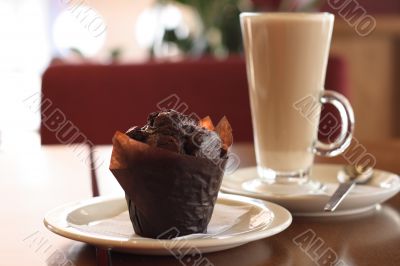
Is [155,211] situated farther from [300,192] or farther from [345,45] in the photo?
[345,45]

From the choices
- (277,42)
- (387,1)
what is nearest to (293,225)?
(277,42)

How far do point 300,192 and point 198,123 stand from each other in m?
0.20

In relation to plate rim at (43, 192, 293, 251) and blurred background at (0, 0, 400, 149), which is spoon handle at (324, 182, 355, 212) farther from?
blurred background at (0, 0, 400, 149)

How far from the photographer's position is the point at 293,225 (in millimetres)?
675

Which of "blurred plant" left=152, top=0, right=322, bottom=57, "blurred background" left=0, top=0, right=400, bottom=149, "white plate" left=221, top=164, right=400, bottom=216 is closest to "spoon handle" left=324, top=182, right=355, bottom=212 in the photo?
"white plate" left=221, top=164, right=400, bottom=216

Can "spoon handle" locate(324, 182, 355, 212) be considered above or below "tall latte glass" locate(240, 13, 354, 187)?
below

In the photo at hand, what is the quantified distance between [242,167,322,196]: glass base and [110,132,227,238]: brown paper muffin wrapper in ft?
0.62

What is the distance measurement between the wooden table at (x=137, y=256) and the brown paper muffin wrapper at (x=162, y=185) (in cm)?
4

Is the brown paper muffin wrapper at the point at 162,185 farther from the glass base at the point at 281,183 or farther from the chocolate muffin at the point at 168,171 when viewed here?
the glass base at the point at 281,183

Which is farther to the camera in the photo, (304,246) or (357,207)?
(357,207)

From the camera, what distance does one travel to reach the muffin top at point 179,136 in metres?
0.58

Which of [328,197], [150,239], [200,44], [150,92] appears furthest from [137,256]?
[200,44]

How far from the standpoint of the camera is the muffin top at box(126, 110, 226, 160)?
578 mm

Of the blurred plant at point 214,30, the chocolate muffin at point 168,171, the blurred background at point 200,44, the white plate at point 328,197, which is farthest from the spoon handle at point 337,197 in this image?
the blurred plant at point 214,30
